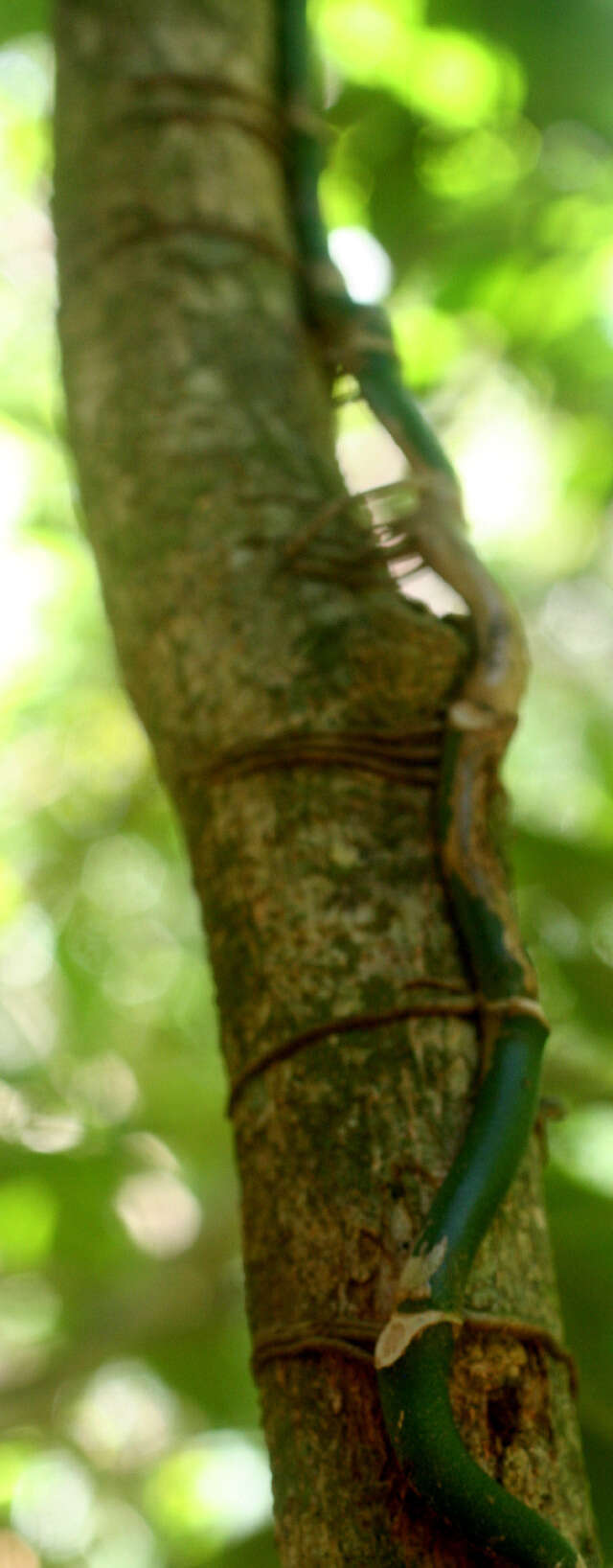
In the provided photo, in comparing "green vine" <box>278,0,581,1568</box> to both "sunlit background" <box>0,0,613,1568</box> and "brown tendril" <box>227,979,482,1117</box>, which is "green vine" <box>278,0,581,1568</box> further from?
"sunlit background" <box>0,0,613,1568</box>

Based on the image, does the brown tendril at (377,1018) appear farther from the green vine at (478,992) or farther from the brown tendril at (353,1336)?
the brown tendril at (353,1336)

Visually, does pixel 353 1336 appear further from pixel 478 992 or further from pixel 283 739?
pixel 283 739

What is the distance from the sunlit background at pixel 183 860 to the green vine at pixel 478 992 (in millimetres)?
488

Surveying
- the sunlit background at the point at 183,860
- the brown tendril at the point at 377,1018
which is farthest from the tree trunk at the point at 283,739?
the sunlit background at the point at 183,860

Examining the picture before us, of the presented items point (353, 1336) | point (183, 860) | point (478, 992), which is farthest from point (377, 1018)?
point (183, 860)

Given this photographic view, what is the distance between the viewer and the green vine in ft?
2.31

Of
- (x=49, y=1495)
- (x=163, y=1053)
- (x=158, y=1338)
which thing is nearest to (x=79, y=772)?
(x=163, y=1053)

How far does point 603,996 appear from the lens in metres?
1.53

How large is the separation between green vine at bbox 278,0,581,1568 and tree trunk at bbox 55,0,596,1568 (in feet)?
0.07

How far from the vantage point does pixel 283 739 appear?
3.39 ft

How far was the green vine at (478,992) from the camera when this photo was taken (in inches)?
27.7

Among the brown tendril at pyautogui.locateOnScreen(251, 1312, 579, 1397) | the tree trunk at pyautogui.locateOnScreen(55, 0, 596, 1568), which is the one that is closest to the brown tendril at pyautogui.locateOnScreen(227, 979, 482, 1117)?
the tree trunk at pyautogui.locateOnScreen(55, 0, 596, 1568)

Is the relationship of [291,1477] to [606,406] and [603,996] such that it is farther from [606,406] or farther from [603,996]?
[606,406]

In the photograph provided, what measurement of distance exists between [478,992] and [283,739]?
25 cm
